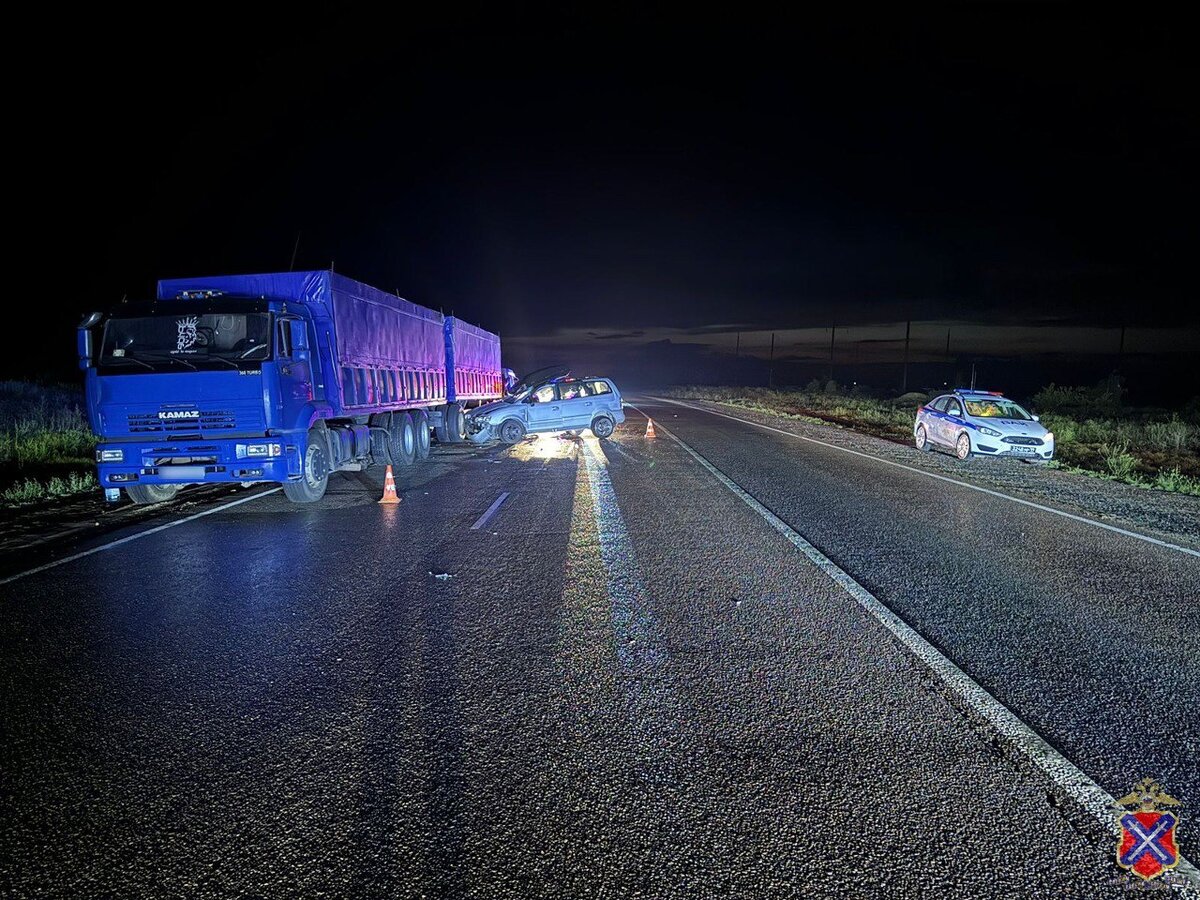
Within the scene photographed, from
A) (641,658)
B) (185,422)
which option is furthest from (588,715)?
(185,422)

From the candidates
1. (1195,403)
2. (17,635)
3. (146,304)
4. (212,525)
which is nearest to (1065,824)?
(17,635)

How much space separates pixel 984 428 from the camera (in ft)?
48.9

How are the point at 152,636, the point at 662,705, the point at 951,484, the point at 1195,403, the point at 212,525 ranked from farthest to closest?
the point at 1195,403
the point at 951,484
the point at 212,525
the point at 152,636
the point at 662,705

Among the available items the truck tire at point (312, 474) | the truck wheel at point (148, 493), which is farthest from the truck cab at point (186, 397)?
the truck wheel at point (148, 493)

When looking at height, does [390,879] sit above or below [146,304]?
below

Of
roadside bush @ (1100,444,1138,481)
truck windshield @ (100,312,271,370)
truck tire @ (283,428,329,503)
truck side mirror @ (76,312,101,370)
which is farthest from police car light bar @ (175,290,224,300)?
roadside bush @ (1100,444,1138,481)

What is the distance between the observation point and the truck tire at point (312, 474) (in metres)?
10.1

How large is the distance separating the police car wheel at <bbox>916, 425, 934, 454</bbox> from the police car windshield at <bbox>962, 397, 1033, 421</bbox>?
163 cm

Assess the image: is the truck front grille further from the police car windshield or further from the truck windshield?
the police car windshield

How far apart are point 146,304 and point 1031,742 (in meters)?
11.2

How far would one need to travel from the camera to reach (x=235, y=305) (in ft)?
32.0

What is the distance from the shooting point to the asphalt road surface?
2.59 m

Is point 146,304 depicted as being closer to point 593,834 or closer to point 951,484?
point 593,834

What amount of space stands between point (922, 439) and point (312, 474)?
14459 mm
